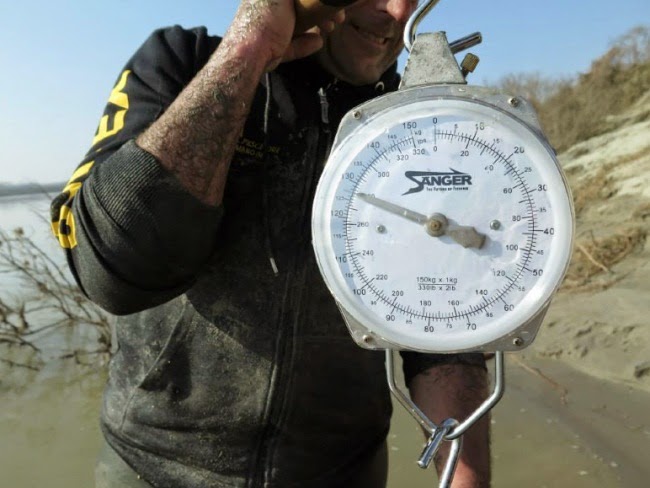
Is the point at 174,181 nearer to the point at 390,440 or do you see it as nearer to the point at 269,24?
the point at 269,24

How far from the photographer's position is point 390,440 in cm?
355

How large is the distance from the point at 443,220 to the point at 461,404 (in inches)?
26.6

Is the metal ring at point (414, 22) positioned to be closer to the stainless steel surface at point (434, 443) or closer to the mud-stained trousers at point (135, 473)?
the stainless steel surface at point (434, 443)

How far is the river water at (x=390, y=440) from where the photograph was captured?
120 inches

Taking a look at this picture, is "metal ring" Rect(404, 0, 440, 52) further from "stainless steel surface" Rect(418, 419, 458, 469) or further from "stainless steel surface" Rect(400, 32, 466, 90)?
"stainless steel surface" Rect(418, 419, 458, 469)

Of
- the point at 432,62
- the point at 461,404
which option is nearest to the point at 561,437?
the point at 461,404

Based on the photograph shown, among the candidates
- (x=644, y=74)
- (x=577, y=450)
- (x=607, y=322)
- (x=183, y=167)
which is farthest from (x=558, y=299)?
(x=644, y=74)

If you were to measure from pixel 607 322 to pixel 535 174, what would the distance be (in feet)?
11.7

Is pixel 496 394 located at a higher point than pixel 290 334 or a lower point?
higher

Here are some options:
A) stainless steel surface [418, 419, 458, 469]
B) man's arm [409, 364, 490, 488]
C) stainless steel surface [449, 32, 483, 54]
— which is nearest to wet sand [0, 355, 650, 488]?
man's arm [409, 364, 490, 488]

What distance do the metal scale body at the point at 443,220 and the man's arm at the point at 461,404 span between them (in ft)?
1.57

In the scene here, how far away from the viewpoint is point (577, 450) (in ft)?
10.3

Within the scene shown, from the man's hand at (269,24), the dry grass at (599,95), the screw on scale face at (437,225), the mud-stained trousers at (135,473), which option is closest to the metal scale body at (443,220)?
the screw on scale face at (437,225)

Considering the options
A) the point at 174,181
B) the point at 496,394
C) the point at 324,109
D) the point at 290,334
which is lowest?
the point at 290,334
